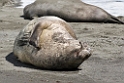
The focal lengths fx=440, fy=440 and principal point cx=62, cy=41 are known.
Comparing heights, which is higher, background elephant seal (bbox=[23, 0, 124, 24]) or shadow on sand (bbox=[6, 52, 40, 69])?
shadow on sand (bbox=[6, 52, 40, 69])

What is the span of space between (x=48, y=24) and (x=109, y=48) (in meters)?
1.21

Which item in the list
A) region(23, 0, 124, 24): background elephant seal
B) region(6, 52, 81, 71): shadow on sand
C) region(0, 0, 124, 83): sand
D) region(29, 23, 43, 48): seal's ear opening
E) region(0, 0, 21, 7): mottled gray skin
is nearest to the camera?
region(0, 0, 124, 83): sand

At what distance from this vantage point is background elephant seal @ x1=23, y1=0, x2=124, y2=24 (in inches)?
355

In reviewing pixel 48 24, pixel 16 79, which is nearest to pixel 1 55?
pixel 48 24

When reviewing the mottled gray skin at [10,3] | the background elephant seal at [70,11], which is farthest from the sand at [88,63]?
the mottled gray skin at [10,3]

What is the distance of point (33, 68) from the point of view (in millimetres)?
5250

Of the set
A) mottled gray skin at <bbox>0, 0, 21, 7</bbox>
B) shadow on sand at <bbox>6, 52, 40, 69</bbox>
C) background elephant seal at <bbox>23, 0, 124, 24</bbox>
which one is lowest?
mottled gray skin at <bbox>0, 0, 21, 7</bbox>

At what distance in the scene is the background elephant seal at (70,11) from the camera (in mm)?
9008

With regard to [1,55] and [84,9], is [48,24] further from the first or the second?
[84,9]

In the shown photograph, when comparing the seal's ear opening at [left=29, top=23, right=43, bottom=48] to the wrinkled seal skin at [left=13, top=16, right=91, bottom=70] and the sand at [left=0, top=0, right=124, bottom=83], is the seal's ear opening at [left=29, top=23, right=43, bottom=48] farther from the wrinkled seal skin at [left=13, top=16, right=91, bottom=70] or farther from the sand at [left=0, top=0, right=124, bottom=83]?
the sand at [left=0, top=0, right=124, bottom=83]

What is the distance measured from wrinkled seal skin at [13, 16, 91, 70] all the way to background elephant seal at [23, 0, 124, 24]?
3.31 meters

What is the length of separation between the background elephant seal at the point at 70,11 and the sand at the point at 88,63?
2.60 feet

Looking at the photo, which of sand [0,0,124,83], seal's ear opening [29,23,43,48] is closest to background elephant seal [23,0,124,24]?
sand [0,0,124,83]

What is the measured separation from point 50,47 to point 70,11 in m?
4.18
